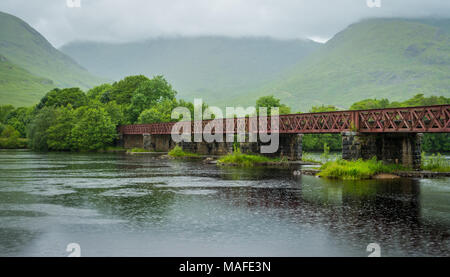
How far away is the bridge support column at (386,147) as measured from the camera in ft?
124

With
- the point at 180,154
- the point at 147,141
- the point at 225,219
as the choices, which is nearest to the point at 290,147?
the point at 180,154

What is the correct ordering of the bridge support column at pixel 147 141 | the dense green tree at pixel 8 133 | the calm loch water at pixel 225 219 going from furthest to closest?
the dense green tree at pixel 8 133, the bridge support column at pixel 147 141, the calm loch water at pixel 225 219

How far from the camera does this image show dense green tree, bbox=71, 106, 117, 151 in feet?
306

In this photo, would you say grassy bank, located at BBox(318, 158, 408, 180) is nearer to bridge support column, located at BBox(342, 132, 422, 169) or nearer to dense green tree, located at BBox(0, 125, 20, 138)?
bridge support column, located at BBox(342, 132, 422, 169)

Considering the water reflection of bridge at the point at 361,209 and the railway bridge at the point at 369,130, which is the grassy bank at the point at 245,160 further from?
the water reflection of bridge at the point at 361,209

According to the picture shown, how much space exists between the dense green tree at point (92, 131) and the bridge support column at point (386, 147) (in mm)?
65715

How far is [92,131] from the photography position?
9356 centimetres

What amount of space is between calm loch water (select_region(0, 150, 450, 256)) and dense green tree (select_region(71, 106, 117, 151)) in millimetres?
64657

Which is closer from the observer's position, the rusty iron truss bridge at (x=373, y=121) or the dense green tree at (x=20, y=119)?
the rusty iron truss bridge at (x=373, y=121)

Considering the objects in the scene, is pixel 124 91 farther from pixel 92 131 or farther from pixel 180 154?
pixel 180 154

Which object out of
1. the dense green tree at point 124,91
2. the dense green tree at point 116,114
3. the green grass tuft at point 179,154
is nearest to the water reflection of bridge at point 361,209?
the green grass tuft at point 179,154

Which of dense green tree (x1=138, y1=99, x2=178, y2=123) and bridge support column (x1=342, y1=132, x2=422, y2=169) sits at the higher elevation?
dense green tree (x1=138, y1=99, x2=178, y2=123)

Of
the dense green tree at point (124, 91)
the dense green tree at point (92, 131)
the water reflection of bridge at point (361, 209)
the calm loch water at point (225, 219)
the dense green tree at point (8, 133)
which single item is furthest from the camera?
the dense green tree at point (124, 91)

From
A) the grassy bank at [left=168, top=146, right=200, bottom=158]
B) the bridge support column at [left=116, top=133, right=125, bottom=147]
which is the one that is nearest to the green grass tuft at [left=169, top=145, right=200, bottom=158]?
the grassy bank at [left=168, top=146, right=200, bottom=158]
